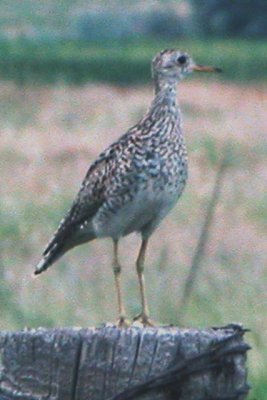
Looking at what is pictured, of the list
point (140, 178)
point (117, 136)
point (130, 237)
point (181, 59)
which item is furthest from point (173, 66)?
point (117, 136)

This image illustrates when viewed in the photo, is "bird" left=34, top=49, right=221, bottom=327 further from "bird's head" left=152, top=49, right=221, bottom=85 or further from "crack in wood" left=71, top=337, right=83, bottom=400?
"crack in wood" left=71, top=337, right=83, bottom=400

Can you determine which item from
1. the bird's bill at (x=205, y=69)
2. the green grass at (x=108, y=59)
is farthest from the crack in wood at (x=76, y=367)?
the green grass at (x=108, y=59)

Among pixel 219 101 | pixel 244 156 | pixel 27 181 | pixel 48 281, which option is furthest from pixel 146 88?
pixel 48 281

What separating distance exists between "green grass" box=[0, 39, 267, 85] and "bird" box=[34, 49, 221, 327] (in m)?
23.5

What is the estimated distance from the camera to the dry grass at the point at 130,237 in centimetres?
1188

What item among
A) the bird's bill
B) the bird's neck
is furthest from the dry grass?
the bird's bill

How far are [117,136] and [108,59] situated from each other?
18.1m

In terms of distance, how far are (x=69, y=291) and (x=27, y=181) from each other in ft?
26.3

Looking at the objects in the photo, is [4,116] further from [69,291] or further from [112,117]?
[69,291]

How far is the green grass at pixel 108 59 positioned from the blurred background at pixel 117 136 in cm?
6

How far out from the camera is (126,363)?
19.5 ft

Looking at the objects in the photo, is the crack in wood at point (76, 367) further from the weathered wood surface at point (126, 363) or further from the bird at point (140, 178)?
the bird at point (140, 178)

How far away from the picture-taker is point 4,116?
2591 centimetres

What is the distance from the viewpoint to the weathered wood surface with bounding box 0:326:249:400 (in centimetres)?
594
